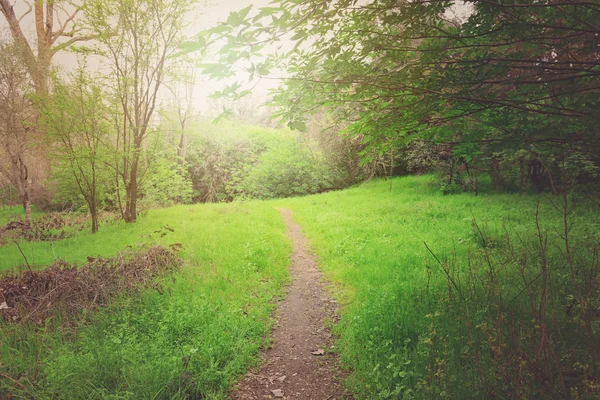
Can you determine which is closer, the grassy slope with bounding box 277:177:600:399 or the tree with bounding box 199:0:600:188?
the tree with bounding box 199:0:600:188

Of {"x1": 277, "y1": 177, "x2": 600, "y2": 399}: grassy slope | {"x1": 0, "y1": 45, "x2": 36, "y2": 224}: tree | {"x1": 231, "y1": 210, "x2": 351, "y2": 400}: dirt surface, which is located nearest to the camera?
{"x1": 277, "y1": 177, "x2": 600, "y2": 399}: grassy slope

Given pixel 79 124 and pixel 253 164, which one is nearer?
pixel 79 124

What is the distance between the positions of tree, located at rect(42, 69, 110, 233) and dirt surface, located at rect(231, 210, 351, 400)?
1059 cm

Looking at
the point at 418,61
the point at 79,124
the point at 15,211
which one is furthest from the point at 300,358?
the point at 15,211

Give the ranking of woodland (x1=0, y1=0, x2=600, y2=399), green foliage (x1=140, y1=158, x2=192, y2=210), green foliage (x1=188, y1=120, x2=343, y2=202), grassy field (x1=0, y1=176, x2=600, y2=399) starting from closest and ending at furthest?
woodland (x1=0, y1=0, x2=600, y2=399) → grassy field (x1=0, y1=176, x2=600, y2=399) → green foliage (x1=140, y1=158, x2=192, y2=210) → green foliage (x1=188, y1=120, x2=343, y2=202)

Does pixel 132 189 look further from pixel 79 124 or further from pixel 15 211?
pixel 15 211

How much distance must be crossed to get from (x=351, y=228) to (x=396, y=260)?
362 cm

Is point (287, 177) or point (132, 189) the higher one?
point (287, 177)

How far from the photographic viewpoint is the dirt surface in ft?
11.6

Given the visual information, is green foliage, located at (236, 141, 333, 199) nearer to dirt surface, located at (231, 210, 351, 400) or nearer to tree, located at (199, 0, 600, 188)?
dirt surface, located at (231, 210, 351, 400)

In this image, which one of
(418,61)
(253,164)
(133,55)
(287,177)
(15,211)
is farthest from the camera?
(253,164)

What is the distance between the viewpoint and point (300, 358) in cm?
419

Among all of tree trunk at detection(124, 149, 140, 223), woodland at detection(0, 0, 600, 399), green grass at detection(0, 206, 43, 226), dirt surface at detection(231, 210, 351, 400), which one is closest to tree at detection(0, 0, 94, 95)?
woodland at detection(0, 0, 600, 399)

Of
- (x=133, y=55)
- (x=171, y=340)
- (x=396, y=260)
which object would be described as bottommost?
(x=171, y=340)
